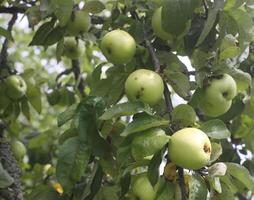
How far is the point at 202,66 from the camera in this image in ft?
6.49

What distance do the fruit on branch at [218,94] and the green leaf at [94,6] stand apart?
644 mm

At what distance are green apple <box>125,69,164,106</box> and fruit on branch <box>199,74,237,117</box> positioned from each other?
7.5 inches

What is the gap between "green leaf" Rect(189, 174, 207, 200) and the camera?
5.18 ft

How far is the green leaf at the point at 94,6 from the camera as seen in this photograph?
229cm

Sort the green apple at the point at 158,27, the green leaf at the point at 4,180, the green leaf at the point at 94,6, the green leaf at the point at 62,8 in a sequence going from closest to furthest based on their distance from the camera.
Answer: the green leaf at the point at 4,180 < the green apple at the point at 158,27 < the green leaf at the point at 62,8 < the green leaf at the point at 94,6

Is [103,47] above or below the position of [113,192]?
above

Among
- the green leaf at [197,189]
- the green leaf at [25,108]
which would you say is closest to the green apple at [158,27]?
the green leaf at [197,189]

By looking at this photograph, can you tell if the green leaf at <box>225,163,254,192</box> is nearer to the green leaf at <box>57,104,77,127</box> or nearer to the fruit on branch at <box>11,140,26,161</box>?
the green leaf at <box>57,104,77,127</box>

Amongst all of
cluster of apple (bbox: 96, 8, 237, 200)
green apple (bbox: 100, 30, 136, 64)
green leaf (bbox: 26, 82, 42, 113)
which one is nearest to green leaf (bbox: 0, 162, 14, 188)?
cluster of apple (bbox: 96, 8, 237, 200)

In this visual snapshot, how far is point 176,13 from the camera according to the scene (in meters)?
1.81

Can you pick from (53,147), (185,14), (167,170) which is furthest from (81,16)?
(53,147)

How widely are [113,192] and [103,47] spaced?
50 centimetres

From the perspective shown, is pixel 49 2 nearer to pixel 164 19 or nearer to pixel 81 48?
pixel 164 19

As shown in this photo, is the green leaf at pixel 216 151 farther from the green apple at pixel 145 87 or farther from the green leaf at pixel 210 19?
the green leaf at pixel 210 19
